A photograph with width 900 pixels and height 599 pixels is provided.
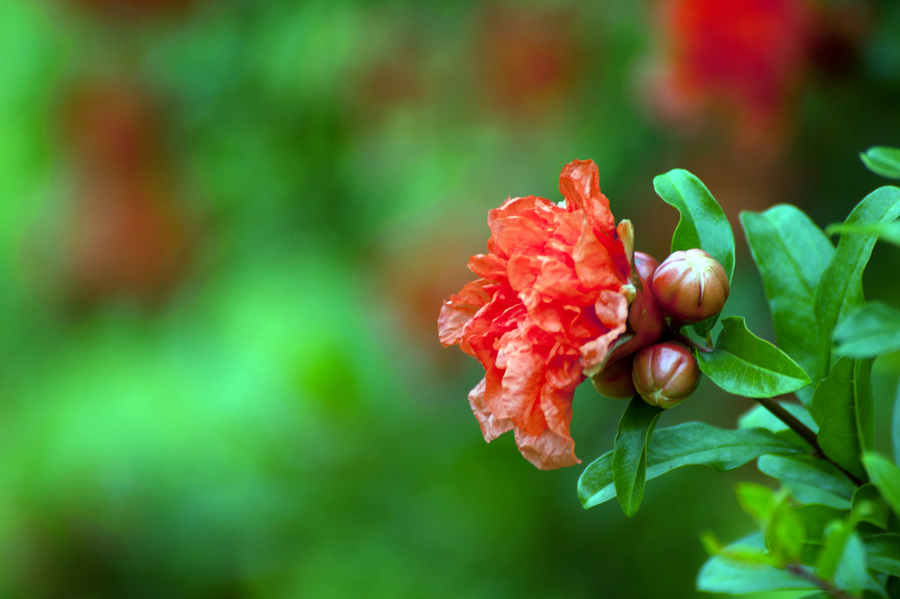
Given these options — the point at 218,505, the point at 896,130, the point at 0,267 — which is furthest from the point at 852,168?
the point at 0,267

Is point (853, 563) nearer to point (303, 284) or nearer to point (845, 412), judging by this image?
point (845, 412)

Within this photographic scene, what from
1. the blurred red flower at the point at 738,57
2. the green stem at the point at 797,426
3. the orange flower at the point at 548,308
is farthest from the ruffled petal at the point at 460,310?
the blurred red flower at the point at 738,57

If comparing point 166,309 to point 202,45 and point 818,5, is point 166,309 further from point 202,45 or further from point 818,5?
point 818,5

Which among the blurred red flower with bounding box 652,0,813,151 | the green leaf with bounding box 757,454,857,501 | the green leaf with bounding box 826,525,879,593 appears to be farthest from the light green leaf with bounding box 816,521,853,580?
the blurred red flower with bounding box 652,0,813,151

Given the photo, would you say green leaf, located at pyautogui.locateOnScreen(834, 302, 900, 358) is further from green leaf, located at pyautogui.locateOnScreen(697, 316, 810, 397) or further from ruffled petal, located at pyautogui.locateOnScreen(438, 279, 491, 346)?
ruffled petal, located at pyautogui.locateOnScreen(438, 279, 491, 346)

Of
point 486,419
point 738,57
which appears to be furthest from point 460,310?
point 738,57

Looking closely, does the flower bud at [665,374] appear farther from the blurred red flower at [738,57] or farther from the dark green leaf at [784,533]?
the blurred red flower at [738,57]

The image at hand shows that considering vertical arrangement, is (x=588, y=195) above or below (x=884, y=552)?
above
